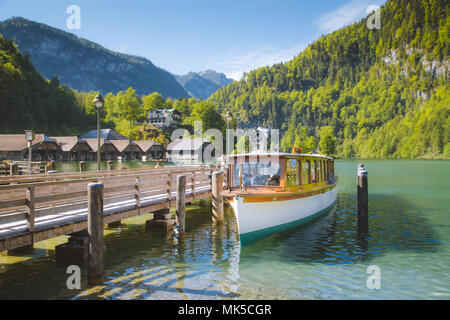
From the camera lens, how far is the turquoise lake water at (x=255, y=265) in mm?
9227

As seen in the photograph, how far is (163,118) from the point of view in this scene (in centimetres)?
13238

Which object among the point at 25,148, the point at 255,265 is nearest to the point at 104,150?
the point at 25,148

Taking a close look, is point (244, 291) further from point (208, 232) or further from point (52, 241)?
point (52, 241)

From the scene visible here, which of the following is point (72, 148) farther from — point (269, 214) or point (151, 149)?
point (269, 214)

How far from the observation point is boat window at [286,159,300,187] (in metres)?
15.5

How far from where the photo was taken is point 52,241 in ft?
44.4

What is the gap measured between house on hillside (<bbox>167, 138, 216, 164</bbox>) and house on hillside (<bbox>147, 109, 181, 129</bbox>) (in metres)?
39.1

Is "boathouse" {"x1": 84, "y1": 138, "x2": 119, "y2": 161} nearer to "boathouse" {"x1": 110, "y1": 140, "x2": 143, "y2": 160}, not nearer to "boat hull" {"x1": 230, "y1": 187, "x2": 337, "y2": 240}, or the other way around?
"boathouse" {"x1": 110, "y1": 140, "x2": 143, "y2": 160}

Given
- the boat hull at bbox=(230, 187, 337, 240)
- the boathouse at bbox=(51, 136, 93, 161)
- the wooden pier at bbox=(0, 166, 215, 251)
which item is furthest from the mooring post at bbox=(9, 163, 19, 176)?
the boathouse at bbox=(51, 136, 93, 161)

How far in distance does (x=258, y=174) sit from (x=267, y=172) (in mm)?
424

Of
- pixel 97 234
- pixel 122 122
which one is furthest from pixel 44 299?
pixel 122 122

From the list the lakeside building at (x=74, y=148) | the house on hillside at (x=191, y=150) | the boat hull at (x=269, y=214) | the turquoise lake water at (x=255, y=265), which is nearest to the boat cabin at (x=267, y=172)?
the boat hull at (x=269, y=214)

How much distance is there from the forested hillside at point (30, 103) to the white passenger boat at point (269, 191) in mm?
91077
